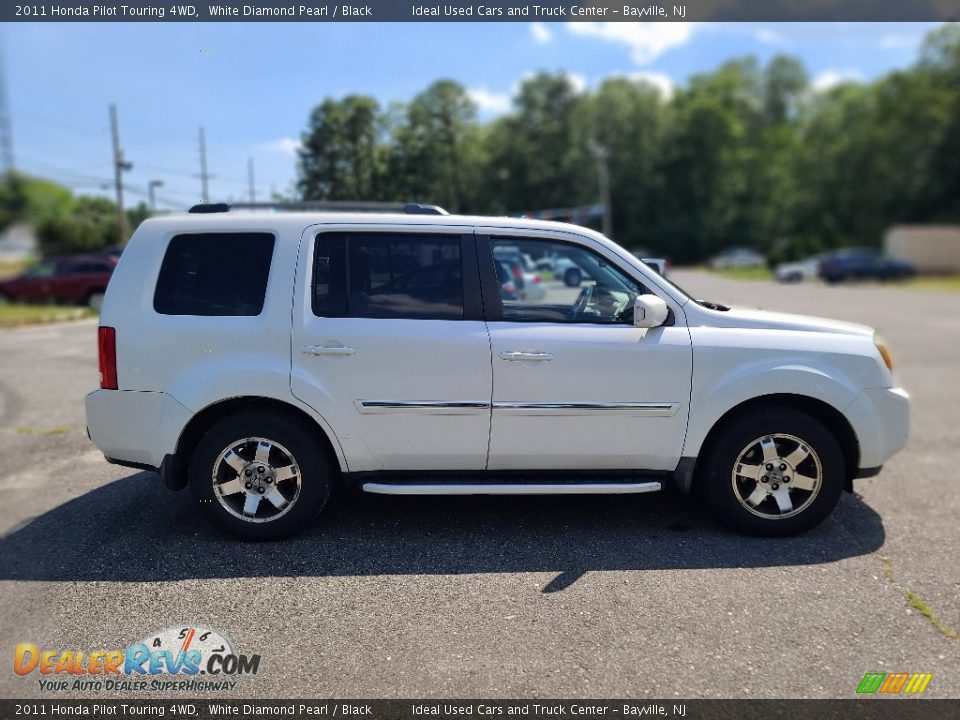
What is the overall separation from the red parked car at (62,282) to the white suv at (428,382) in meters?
19.7

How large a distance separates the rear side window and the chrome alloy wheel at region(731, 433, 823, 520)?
9.62ft

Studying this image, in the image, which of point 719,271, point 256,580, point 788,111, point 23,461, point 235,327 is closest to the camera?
point 256,580

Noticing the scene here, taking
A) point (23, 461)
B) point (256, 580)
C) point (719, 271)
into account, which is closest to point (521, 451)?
point (256, 580)

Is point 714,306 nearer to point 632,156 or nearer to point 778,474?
point 778,474

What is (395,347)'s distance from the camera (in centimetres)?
412

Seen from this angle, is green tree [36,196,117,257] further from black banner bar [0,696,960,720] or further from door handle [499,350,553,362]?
black banner bar [0,696,960,720]

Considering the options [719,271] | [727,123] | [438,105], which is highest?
[727,123]

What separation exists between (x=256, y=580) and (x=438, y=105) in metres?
6.84

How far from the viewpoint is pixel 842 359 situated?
4.31m

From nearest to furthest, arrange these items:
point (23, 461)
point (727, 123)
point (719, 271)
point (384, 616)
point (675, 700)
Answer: point (675, 700) → point (384, 616) → point (23, 461) → point (719, 271) → point (727, 123)

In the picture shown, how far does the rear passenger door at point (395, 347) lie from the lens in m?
4.12

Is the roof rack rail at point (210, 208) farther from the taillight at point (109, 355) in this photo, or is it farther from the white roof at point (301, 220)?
the taillight at point (109, 355)

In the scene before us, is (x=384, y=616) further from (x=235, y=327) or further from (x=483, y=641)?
(x=235, y=327)

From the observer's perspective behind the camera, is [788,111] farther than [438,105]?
Yes
